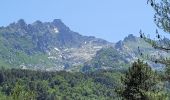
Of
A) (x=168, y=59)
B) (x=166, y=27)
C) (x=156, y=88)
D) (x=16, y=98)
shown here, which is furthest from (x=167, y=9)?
(x=16, y=98)

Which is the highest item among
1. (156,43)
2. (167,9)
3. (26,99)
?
(167,9)

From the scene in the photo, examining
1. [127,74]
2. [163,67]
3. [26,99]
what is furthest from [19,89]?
[163,67]

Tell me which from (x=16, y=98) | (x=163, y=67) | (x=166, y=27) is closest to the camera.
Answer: (x=166, y=27)

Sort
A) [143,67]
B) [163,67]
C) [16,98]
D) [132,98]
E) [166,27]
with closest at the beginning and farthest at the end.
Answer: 1. [166,27]
2. [163,67]
3. [132,98]
4. [143,67]
5. [16,98]

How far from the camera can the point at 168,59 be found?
81.9ft

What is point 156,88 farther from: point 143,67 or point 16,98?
A: point 16,98

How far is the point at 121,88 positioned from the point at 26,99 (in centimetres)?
2751

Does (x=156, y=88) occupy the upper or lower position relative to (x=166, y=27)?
lower

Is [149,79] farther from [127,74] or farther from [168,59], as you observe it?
[168,59]

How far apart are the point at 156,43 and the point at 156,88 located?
18026 millimetres

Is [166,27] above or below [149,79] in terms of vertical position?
above

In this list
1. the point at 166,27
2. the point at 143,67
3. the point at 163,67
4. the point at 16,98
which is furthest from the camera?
the point at 16,98

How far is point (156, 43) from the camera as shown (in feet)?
81.1

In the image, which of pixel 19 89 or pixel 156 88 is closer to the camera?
pixel 156 88
